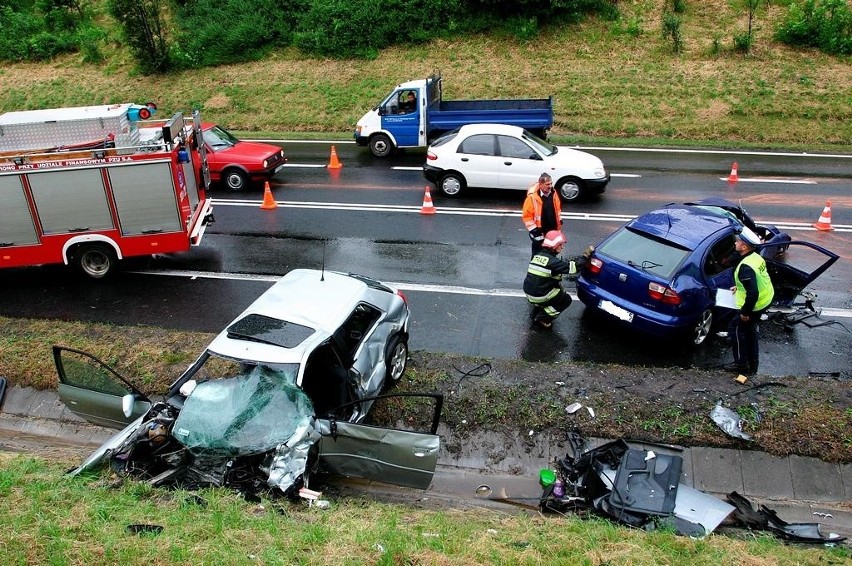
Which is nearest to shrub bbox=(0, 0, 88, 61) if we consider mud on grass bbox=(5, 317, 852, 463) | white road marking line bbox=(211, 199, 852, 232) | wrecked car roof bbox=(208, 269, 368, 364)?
white road marking line bbox=(211, 199, 852, 232)

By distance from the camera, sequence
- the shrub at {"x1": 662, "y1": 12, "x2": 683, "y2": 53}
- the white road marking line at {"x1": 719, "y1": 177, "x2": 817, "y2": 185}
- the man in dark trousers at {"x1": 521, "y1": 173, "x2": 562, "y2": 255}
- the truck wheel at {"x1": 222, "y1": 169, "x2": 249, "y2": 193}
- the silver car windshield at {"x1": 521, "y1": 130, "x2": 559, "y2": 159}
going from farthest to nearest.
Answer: the shrub at {"x1": 662, "y1": 12, "x2": 683, "y2": 53}
the truck wheel at {"x1": 222, "y1": 169, "x2": 249, "y2": 193}
the white road marking line at {"x1": 719, "y1": 177, "x2": 817, "y2": 185}
the silver car windshield at {"x1": 521, "y1": 130, "x2": 559, "y2": 159}
the man in dark trousers at {"x1": 521, "y1": 173, "x2": 562, "y2": 255}

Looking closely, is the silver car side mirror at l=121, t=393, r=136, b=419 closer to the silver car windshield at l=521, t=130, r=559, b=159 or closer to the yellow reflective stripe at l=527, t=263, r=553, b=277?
the yellow reflective stripe at l=527, t=263, r=553, b=277

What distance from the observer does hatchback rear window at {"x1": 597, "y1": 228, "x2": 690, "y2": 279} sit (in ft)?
28.4

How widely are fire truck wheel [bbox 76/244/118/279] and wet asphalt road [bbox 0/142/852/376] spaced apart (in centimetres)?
27

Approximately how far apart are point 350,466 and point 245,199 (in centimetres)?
1085

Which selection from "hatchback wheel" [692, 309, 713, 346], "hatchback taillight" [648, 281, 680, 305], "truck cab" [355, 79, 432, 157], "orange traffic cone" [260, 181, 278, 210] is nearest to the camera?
"hatchback taillight" [648, 281, 680, 305]

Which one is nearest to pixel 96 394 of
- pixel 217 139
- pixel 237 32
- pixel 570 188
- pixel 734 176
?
pixel 570 188

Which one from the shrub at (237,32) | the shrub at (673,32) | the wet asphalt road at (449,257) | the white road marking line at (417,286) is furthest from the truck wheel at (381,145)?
the shrub at (237,32)

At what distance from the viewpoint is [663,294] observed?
27.8 feet

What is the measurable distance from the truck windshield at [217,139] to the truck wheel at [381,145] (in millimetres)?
3834

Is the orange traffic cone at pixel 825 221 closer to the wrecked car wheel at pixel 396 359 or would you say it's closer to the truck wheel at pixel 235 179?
the wrecked car wheel at pixel 396 359

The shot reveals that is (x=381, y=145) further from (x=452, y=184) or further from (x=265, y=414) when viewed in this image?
(x=265, y=414)

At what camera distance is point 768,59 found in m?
23.1

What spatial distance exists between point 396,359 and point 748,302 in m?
4.13
